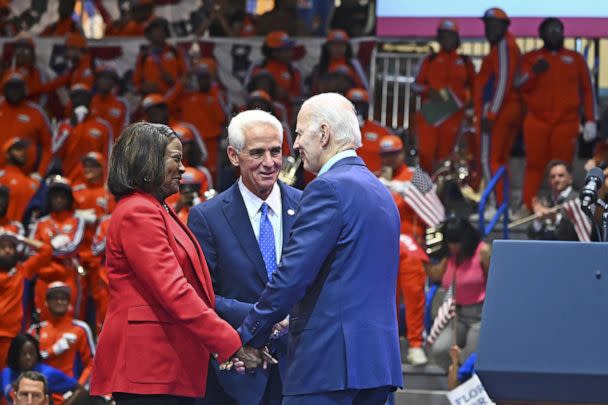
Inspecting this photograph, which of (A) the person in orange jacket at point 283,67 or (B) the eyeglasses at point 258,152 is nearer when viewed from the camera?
(B) the eyeglasses at point 258,152

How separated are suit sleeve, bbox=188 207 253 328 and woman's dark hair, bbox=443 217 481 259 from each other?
464cm

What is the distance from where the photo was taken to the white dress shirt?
566 centimetres

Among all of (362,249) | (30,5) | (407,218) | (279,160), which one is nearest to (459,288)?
(407,218)

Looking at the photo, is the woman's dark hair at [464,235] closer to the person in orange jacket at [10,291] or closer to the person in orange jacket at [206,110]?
the person in orange jacket at [10,291]

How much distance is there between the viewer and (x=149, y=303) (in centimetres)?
490

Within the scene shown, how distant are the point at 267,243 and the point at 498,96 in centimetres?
806

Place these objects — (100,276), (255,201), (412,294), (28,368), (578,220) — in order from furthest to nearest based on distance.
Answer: (100,276) < (28,368) < (578,220) < (412,294) < (255,201)

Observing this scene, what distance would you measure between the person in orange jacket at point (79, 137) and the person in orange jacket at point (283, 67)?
1698mm

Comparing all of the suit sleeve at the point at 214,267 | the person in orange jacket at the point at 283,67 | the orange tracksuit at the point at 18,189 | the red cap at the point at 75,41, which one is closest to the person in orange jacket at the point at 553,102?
the person in orange jacket at the point at 283,67

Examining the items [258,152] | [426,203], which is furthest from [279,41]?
[258,152]

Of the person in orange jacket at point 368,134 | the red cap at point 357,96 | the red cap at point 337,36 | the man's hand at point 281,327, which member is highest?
the red cap at point 337,36

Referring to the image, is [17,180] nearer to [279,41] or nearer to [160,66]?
[160,66]

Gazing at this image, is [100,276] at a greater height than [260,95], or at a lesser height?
lesser

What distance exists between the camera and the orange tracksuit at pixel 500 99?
13.3 meters
